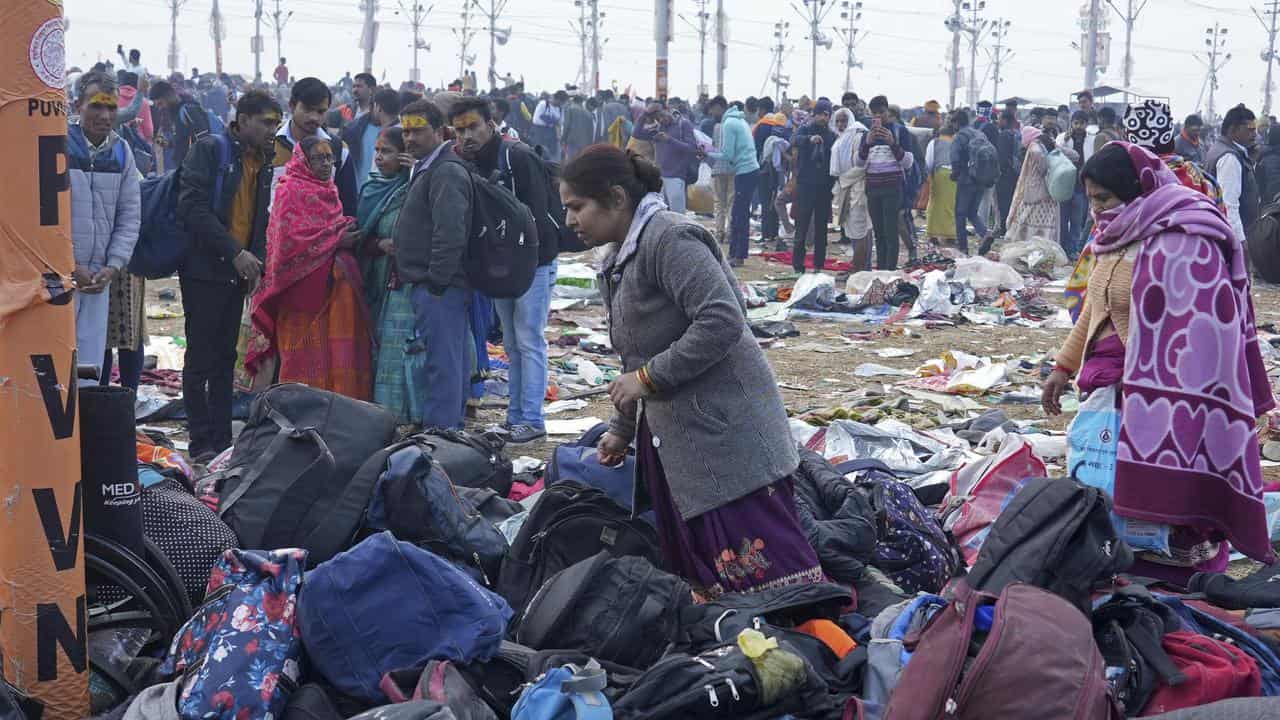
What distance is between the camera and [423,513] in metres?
4.43

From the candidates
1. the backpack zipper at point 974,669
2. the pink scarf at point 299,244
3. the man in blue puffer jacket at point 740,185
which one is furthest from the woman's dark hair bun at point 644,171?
the man in blue puffer jacket at point 740,185

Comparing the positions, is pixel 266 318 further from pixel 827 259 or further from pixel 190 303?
pixel 827 259

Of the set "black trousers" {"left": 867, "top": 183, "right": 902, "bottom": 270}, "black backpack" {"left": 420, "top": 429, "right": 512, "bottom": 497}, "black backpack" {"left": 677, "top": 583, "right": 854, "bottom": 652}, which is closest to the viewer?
"black backpack" {"left": 677, "top": 583, "right": 854, "bottom": 652}

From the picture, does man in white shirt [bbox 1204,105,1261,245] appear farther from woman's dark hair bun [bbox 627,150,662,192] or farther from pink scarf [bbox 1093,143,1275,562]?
woman's dark hair bun [bbox 627,150,662,192]

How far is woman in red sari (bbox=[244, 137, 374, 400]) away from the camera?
6.41 m

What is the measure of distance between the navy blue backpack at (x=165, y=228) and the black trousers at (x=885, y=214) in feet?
29.9

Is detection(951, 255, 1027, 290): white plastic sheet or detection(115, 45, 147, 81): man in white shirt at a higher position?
detection(115, 45, 147, 81): man in white shirt

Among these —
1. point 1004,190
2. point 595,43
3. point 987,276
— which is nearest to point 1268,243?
point 987,276

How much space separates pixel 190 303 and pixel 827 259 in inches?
433

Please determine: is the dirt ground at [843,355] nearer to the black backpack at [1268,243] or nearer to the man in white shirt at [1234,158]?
the man in white shirt at [1234,158]

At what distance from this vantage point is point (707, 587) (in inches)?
161

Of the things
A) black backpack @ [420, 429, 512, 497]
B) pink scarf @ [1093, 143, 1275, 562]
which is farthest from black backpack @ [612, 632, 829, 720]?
black backpack @ [420, 429, 512, 497]

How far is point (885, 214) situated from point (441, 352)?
8664mm

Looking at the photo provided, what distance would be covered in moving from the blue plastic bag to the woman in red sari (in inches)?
147
